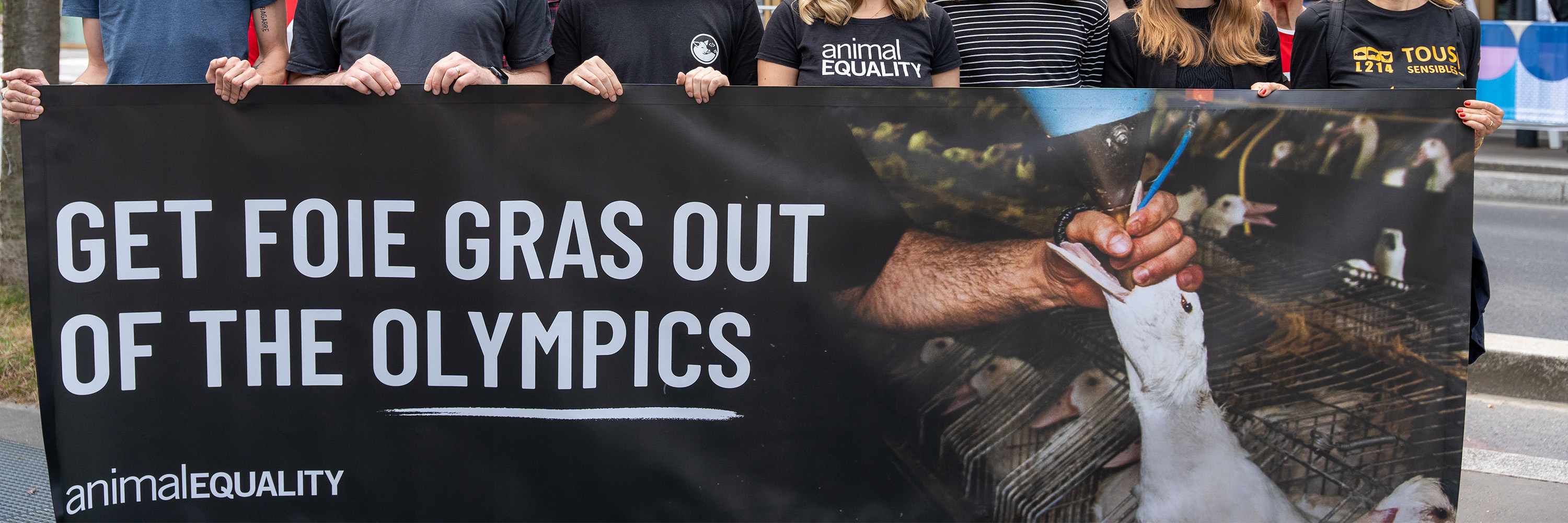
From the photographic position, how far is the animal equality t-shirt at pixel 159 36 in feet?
10.1

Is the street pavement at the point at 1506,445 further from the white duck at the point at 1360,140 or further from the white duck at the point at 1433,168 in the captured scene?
the white duck at the point at 1360,140

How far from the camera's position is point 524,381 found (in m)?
2.66

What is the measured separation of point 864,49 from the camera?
3.03 metres

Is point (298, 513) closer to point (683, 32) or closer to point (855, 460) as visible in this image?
point (855, 460)

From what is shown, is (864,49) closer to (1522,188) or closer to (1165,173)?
(1165,173)

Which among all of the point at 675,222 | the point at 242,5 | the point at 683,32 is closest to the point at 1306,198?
the point at 675,222

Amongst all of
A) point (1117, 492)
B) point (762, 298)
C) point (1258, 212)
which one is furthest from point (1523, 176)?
point (762, 298)

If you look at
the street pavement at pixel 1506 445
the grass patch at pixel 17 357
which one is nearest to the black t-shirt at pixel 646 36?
the street pavement at pixel 1506 445

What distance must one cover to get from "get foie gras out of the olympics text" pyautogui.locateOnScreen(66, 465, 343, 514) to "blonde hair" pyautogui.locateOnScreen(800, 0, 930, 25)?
5.73 feet

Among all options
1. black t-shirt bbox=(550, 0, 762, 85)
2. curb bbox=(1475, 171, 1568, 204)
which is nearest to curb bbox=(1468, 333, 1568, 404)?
black t-shirt bbox=(550, 0, 762, 85)

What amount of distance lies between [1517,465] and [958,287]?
2.33 meters

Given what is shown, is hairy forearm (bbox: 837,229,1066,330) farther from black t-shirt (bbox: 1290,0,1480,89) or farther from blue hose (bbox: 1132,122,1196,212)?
black t-shirt (bbox: 1290,0,1480,89)

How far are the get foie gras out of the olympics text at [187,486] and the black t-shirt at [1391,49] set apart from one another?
2892 millimetres

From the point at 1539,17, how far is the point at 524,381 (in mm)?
13439
